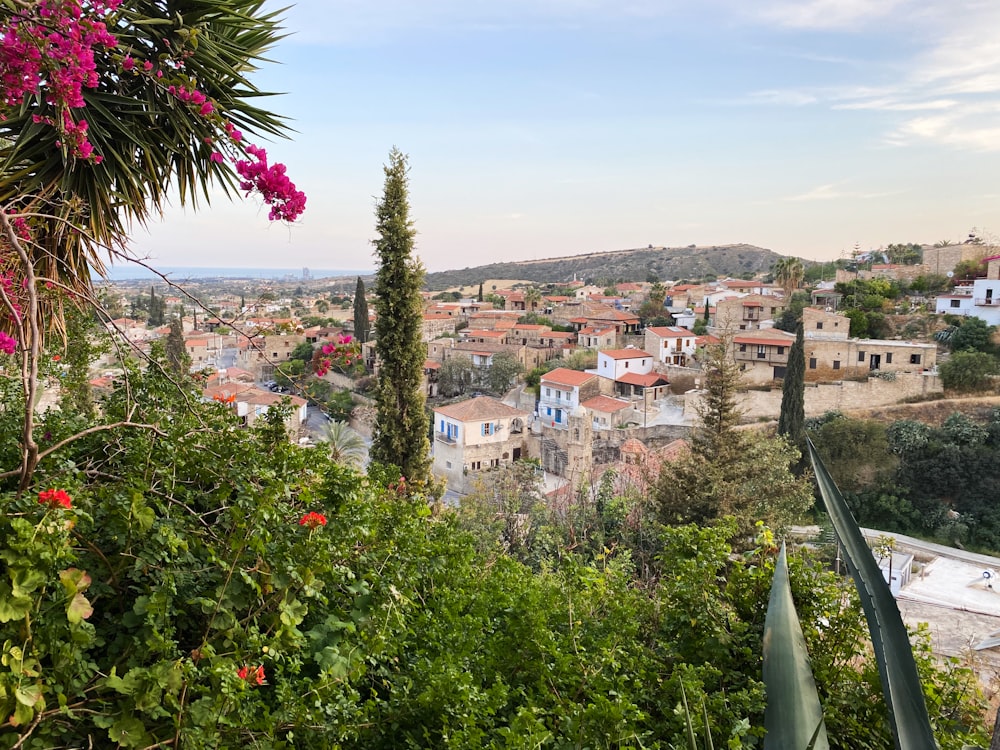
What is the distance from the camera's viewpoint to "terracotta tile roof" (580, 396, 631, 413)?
87.9 feet

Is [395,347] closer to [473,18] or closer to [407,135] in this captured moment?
[407,135]

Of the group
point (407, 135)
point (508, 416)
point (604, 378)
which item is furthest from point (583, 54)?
point (604, 378)

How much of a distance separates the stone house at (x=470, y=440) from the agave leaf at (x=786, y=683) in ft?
68.2

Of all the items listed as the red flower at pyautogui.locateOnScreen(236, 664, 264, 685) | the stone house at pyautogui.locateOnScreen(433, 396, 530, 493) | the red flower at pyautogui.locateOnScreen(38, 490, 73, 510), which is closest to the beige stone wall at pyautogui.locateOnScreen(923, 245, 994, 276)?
the stone house at pyautogui.locateOnScreen(433, 396, 530, 493)

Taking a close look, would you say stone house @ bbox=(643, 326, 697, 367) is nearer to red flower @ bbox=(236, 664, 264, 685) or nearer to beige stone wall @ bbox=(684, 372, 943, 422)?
beige stone wall @ bbox=(684, 372, 943, 422)

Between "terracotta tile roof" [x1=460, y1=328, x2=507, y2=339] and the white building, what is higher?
the white building

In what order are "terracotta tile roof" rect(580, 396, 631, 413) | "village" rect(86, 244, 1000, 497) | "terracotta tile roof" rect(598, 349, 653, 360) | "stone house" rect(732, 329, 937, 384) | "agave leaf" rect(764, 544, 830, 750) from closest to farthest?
"agave leaf" rect(764, 544, 830, 750) < "village" rect(86, 244, 1000, 497) < "terracotta tile roof" rect(580, 396, 631, 413) < "stone house" rect(732, 329, 937, 384) < "terracotta tile roof" rect(598, 349, 653, 360)

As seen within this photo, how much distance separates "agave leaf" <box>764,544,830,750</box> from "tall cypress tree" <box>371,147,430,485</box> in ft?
25.9

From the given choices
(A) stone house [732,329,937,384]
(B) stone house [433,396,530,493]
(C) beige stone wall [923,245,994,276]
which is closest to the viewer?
(B) stone house [433,396,530,493]

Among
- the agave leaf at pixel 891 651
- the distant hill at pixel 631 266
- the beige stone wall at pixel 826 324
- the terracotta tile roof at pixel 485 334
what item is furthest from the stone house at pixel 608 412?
the distant hill at pixel 631 266

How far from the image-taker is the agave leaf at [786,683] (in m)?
1.70

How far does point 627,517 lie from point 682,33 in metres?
8.67

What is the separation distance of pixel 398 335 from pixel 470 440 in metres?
13.8

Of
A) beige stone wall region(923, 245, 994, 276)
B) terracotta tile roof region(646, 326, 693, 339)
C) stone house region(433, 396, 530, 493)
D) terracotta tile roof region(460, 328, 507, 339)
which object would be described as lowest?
stone house region(433, 396, 530, 493)
